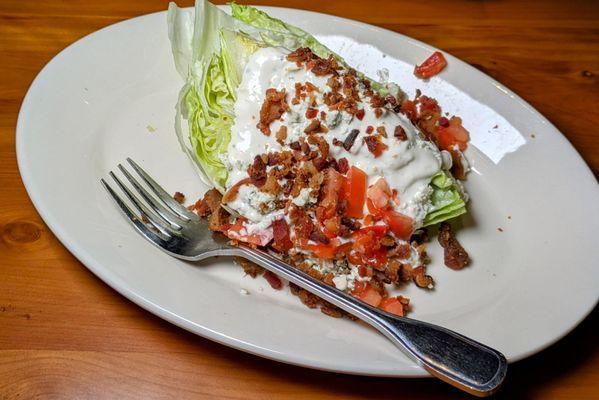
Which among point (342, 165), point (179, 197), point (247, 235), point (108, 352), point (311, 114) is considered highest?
point (311, 114)

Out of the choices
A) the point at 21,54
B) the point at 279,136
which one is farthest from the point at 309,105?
the point at 21,54

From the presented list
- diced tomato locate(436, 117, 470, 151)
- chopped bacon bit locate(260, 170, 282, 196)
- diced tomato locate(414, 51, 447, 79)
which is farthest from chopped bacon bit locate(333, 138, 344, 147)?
diced tomato locate(414, 51, 447, 79)

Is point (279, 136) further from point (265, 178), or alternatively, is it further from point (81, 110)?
point (81, 110)

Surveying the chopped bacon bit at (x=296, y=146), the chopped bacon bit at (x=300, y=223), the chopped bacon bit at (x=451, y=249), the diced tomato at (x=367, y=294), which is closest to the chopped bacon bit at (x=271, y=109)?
the chopped bacon bit at (x=296, y=146)

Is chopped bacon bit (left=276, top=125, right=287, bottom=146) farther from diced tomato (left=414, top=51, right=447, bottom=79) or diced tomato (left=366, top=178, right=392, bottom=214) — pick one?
diced tomato (left=414, top=51, right=447, bottom=79)

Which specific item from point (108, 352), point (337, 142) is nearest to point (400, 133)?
point (337, 142)

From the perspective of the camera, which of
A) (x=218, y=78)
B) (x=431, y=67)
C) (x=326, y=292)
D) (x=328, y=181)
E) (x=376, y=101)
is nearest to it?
(x=326, y=292)

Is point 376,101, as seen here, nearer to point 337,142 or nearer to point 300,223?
point 337,142
